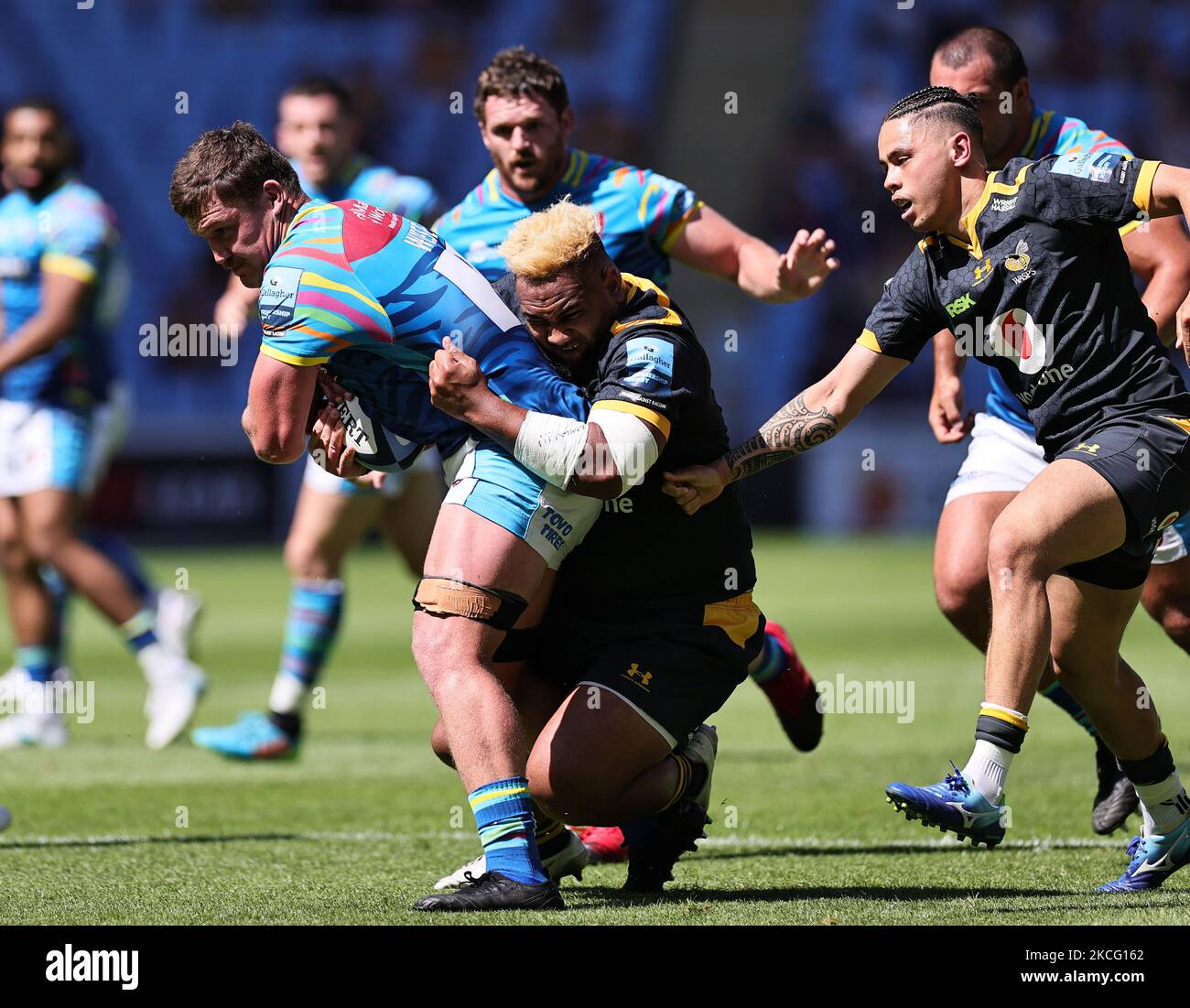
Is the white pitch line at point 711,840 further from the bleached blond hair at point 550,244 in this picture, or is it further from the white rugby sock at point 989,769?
the bleached blond hair at point 550,244

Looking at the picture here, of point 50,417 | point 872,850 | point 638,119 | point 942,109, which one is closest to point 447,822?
point 872,850

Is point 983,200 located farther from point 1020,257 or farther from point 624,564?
point 624,564

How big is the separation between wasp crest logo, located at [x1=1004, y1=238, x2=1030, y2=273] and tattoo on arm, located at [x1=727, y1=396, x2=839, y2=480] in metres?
0.63

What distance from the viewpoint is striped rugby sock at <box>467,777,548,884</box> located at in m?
4.24

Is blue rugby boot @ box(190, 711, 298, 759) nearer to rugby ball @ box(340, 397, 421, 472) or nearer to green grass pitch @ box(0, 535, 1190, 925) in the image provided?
green grass pitch @ box(0, 535, 1190, 925)

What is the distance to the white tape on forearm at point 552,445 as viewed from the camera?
14.1 ft

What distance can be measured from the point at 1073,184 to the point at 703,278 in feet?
64.9

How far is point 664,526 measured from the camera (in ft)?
15.5

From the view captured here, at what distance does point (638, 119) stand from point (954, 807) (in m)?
21.5

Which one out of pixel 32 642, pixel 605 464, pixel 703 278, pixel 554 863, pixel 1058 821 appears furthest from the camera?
pixel 703 278

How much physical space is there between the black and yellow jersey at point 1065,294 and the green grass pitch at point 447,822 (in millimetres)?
1276

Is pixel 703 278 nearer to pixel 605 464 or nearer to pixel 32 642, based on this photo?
pixel 32 642

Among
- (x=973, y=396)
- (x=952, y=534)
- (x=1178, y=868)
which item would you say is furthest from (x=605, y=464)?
(x=973, y=396)
